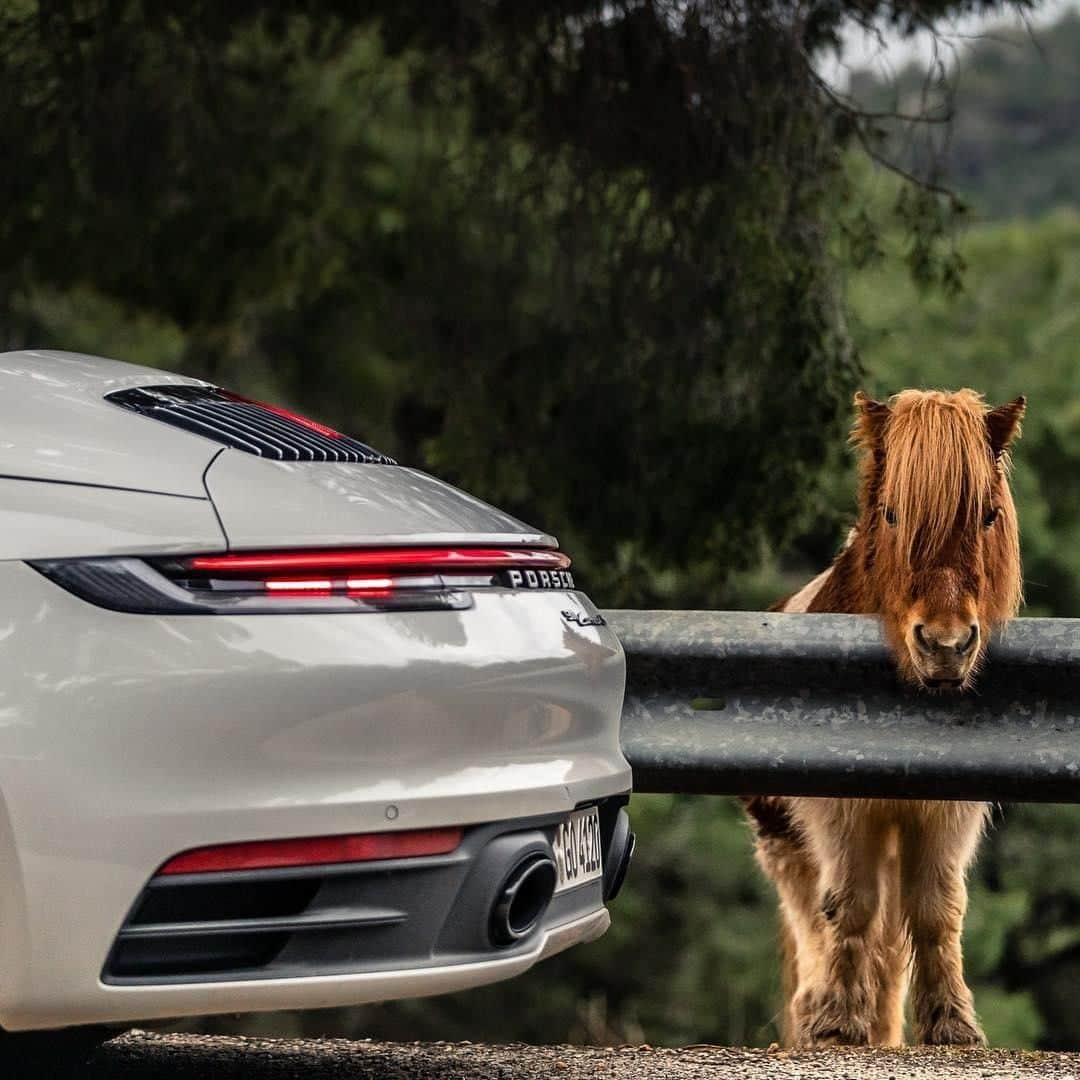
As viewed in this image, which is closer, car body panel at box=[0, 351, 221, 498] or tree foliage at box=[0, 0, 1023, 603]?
car body panel at box=[0, 351, 221, 498]

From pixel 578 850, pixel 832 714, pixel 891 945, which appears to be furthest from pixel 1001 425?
pixel 578 850

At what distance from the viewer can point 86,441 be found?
3723mm

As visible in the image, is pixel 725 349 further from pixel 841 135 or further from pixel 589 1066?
pixel 589 1066

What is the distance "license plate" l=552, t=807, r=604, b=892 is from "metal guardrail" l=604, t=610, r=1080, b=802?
2.93 feet

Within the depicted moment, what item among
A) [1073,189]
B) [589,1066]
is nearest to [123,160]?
[589,1066]

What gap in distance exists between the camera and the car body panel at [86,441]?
3.63m

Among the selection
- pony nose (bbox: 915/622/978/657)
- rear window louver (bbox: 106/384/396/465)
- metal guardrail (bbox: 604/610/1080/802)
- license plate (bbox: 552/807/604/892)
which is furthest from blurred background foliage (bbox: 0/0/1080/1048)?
rear window louver (bbox: 106/384/396/465)

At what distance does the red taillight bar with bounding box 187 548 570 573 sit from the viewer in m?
3.54

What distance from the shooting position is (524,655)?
3828mm

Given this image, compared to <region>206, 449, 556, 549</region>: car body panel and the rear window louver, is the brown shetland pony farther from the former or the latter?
the rear window louver

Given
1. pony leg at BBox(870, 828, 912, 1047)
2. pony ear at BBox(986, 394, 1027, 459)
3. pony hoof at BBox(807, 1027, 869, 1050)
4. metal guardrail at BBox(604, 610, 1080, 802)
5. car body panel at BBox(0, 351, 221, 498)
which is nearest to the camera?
car body panel at BBox(0, 351, 221, 498)

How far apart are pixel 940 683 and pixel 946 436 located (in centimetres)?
70

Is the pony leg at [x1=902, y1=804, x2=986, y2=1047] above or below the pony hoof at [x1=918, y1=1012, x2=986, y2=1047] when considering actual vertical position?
above

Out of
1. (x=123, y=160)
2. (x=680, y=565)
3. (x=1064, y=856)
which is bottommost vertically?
(x=1064, y=856)
